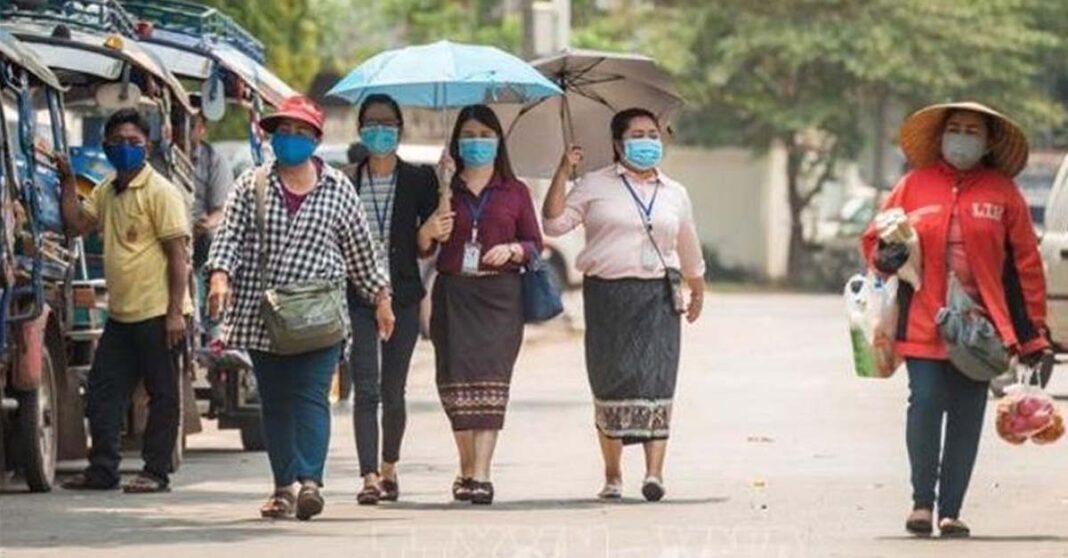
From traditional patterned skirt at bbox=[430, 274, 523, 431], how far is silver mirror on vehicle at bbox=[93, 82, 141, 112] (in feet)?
8.26

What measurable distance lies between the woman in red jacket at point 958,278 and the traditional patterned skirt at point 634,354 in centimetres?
244

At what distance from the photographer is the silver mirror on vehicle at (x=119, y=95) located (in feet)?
58.4

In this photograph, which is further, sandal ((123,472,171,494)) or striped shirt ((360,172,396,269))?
sandal ((123,472,171,494))

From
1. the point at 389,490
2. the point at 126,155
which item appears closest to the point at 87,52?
the point at 126,155

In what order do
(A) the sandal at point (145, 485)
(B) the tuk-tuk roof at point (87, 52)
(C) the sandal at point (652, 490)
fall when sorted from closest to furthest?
(C) the sandal at point (652, 490) → (A) the sandal at point (145, 485) → (B) the tuk-tuk roof at point (87, 52)

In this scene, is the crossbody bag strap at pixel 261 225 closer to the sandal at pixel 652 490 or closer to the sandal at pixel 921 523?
the sandal at pixel 652 490

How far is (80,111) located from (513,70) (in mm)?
5543

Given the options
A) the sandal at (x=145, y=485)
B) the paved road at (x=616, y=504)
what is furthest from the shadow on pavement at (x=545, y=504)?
the sandal at (x=145, y=485)

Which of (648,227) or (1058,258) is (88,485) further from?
(1058,258)

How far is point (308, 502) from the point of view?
47.9 ft

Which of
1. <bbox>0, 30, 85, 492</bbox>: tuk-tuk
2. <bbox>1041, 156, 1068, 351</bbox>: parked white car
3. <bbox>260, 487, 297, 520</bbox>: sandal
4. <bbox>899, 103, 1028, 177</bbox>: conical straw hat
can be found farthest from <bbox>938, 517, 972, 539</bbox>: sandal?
<bbox>1041, 156, 1068, 351</bbox>: parked white car

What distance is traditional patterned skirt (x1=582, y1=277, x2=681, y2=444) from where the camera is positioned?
1630cm

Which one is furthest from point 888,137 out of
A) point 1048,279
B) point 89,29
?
point 89,29

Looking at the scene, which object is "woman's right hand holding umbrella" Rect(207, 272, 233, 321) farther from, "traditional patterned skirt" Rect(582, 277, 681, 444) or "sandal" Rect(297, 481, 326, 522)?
"traditional patterned skirt" Rect(582, 277, 681, 444)
